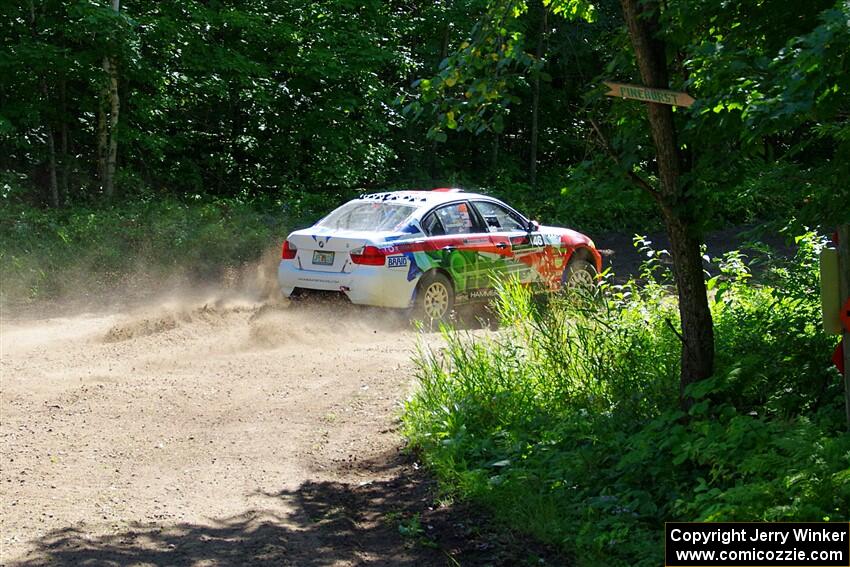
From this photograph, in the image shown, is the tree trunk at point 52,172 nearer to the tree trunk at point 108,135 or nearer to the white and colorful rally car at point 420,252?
the tree trunk at point 108,135

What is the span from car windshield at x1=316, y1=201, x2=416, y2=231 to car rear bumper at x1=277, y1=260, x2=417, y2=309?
0.69m

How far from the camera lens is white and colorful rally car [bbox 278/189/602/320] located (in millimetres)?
12898

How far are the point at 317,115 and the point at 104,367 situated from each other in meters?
12.8

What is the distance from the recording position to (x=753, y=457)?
18.9 feet

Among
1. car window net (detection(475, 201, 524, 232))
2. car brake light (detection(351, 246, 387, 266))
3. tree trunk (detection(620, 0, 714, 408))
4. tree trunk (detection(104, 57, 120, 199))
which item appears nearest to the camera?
tree trunk (detection(620, 0, 714, 408))

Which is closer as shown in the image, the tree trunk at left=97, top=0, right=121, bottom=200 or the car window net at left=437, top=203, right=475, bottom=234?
the car window net at left=437, top=203, right=475, bottom=234

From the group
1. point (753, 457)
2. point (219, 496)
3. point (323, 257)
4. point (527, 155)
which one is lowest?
point (219, 496)

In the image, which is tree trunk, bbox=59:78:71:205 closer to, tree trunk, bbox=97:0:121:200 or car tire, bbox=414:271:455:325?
Answer: tree trunk, bbox=97:0:121:200

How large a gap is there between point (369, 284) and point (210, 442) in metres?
4.82

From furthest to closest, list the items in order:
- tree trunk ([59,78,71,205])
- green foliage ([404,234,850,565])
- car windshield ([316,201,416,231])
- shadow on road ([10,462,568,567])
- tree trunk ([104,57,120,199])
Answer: tree trunk ([59,78,71,205]), tree trunk ([104,57,120,199]), car windshield ([316,201,416,231]), shadow on road ([10,462,568,567]), green foliage ([404,234,850,565])

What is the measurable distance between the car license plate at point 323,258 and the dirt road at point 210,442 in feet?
1.90

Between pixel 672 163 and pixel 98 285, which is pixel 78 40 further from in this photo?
pixel 672 163

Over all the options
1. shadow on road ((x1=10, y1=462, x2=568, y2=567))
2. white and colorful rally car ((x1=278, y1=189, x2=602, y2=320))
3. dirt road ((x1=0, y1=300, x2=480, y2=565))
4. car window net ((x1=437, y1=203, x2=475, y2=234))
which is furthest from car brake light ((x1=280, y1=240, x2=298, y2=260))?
shadow on road ((x1=10, y1=462, x2=568, y2=567))

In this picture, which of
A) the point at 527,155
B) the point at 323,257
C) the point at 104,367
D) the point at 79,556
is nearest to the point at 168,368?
the point at 104,367
